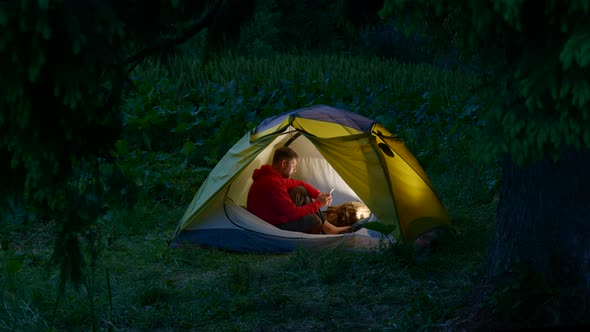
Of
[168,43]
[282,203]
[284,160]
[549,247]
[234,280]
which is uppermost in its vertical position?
[168,43]

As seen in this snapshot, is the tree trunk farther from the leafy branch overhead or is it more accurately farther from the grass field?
the leafy branch overhead

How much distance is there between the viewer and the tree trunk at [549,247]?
366 centimetres

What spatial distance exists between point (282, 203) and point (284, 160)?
381 millimetres

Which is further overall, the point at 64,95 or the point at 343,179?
the point at 343,179

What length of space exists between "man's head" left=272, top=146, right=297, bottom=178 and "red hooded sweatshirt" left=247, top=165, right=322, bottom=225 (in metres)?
0.13

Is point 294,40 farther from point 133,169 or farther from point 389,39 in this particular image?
point 133,169

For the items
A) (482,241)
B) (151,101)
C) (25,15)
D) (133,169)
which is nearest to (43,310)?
(25,15)

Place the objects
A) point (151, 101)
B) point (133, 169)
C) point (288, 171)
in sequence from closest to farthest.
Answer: point (288, 171)
point (133, 169)
point (151, 101)

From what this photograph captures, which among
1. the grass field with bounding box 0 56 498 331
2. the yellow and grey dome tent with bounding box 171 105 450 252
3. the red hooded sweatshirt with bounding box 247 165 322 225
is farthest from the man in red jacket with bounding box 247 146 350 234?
the grass field with bounding box 0 56 498 331

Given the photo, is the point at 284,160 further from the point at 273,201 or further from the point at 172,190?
the point at 172,190

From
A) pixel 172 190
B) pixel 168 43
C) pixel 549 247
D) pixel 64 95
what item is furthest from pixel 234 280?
pixel 172 190

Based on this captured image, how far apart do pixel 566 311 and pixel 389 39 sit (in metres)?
15.6

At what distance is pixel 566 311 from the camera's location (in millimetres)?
3670

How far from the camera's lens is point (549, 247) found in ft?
12.3
